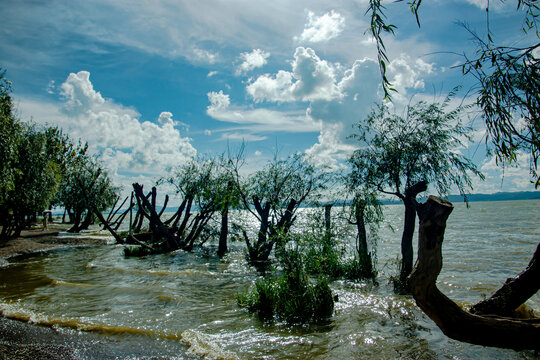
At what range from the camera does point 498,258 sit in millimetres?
21812

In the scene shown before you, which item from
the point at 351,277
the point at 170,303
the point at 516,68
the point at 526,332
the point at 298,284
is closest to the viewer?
the point at 526,332

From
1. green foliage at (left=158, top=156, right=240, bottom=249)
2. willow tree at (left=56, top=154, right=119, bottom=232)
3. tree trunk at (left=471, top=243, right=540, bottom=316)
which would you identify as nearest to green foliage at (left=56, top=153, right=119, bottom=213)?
willow tree at (left=56, top=154, right=119, bottom=232)

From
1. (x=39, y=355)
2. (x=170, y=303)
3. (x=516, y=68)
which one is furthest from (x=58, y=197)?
(x=516, y=68)

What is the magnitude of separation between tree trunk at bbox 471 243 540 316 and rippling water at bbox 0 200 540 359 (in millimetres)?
2062

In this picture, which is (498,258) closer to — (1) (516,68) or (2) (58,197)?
(1) (516,68)

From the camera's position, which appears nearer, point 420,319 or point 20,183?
point 420,319

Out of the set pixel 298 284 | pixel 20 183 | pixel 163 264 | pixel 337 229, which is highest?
pixel 20 183

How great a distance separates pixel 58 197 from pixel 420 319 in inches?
2123

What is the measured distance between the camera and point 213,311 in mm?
10102

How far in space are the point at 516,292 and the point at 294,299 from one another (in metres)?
5.35

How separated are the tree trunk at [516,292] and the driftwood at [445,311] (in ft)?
7.27

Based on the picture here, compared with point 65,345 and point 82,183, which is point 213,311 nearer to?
point 65,345

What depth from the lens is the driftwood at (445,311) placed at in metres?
3.31

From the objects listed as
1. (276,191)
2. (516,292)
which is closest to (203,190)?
(276,191)
